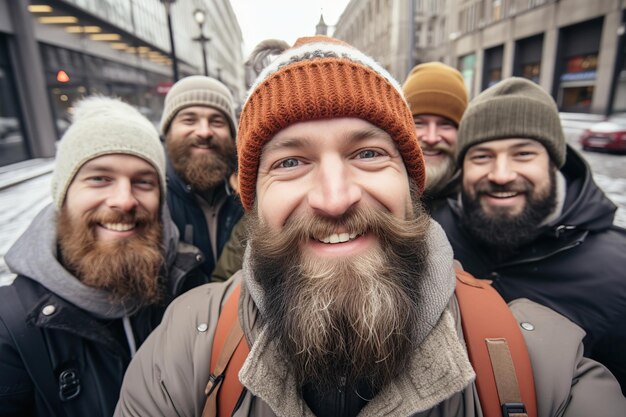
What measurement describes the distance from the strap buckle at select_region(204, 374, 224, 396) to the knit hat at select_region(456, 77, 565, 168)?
6.80 ft

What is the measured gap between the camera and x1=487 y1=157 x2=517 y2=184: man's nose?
84.2 inches

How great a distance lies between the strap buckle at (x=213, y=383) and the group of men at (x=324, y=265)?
6 centimetres

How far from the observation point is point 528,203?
213cm

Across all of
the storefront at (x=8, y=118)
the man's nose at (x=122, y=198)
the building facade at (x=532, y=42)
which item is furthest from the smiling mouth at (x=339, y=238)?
the storefront at (x=8, y=118)

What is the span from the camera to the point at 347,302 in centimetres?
118

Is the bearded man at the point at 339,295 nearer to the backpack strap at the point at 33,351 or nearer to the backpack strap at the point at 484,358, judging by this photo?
the backpack strap at the point at 484,358

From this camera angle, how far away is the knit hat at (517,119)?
214 cm

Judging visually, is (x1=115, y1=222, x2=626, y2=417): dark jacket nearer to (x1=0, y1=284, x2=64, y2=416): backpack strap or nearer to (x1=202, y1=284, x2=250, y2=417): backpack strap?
(x1=202, y1=284, x2=250, y2=417): backpack strap

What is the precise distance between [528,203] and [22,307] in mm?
2824

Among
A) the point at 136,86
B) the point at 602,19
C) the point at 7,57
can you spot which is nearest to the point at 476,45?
the point at 602,19

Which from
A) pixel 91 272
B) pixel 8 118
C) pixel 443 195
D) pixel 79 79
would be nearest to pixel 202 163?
pixel 91 272

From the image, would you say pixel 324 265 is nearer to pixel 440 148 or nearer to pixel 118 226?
pixel 118 226

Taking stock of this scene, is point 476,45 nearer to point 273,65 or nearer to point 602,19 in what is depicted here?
point 602,19

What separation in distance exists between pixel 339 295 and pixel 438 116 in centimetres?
250
